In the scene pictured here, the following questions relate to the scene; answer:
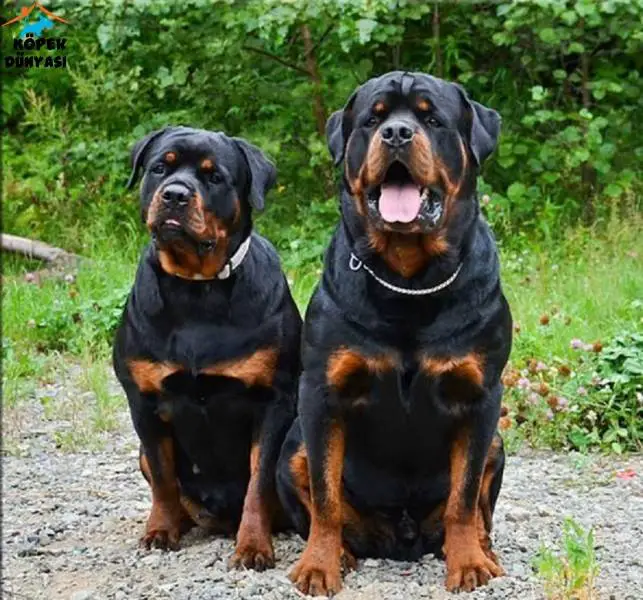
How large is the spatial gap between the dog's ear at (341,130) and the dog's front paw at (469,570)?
1331mm

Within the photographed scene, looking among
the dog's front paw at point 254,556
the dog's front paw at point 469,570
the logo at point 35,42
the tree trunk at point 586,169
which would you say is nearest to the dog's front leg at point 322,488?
the dog's front paw at point 254,556

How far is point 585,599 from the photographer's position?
12.5 feet

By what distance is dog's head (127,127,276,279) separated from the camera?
4344 mm

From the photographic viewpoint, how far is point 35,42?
1039cm

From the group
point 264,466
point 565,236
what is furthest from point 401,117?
point 565,236

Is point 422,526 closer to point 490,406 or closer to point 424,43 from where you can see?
point 490,406

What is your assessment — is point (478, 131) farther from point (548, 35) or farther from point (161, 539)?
point (548, 35)

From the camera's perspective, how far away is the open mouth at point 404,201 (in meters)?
3.94

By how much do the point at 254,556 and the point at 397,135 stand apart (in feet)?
4.97

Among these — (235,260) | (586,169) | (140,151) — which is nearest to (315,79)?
(586,169)

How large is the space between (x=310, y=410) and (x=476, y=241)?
767 millimetres

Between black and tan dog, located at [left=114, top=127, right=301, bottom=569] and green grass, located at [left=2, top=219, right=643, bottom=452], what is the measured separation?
1.99m

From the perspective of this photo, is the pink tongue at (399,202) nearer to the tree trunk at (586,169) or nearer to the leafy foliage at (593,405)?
the leafy foliage at (593,405)

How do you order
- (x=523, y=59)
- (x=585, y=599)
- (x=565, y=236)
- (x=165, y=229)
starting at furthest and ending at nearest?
(x=523, y=59), (x=565, y=236), (x=165, y=229), (x=585, y=599)
